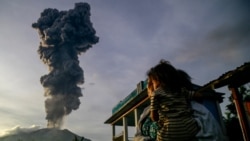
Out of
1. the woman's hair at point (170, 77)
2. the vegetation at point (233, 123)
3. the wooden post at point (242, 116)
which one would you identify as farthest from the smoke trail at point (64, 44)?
the woman's hair at point (170, 77)

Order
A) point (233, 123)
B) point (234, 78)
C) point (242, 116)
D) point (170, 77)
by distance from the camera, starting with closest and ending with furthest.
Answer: point (170, 77), point (234, 78), point (242, 116), point (233, 123)

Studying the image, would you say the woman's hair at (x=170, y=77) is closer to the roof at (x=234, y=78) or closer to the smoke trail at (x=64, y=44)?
the roof at (x=234, y=78)

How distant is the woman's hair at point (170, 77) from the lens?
6.95 feet

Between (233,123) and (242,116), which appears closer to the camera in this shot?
(242,116)

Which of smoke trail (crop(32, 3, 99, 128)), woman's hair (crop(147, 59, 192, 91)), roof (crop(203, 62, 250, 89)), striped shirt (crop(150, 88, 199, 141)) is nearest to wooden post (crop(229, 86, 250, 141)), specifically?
roof (crop(203, 62, 250, 89))

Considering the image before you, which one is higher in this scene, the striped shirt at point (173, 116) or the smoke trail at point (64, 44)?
the smoke trail at point (64, 44)

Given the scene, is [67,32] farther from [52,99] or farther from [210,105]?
[210,105]

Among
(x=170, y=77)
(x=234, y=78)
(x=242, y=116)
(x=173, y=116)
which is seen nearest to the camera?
(x=173, y=116)

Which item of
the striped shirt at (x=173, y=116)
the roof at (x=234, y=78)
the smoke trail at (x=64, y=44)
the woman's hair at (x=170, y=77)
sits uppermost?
the smoke trail at (x=64, y=44)

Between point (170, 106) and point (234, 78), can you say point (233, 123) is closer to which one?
point (234, 78)

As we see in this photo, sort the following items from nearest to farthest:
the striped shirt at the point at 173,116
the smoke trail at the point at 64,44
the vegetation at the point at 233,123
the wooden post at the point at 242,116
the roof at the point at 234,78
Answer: the striped shirt at the point at 173,116 < the roof at the point at 234,78 < the wooden post at the point at 242,116 < the vegetation at the point at 233,123 < the smoke trail at the point at 64,44

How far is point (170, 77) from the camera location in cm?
213

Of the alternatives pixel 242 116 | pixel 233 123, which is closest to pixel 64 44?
pixel 233 123

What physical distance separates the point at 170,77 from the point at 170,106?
1.01 feet
